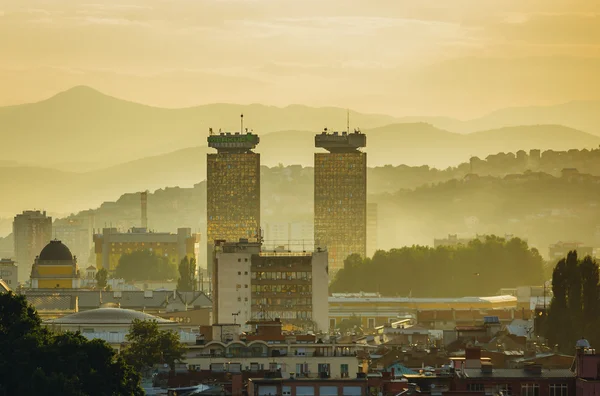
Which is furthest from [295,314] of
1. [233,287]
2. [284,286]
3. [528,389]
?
[528,389]

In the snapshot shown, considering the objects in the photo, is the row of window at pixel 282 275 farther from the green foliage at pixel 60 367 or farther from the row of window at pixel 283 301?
the green foliage at pixel 60 367

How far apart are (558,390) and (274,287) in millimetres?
65442

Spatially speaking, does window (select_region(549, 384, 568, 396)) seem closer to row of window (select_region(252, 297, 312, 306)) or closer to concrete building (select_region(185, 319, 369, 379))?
concrete building (select_region(185, 319, 369, 379))

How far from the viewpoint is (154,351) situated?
323ft

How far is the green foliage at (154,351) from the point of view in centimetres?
9356

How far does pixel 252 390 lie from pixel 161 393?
6.00m

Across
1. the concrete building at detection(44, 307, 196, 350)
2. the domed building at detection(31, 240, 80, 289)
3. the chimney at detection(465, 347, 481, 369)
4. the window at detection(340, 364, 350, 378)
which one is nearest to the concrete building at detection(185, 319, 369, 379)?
the window at detection(340, 364, 350, 378)

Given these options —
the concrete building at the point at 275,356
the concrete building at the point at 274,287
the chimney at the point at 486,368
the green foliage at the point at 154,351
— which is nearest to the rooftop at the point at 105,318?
the concrete building at the point at 274,287

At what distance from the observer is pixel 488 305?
629 ft

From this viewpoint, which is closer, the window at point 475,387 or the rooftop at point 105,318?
the window at point 475,387

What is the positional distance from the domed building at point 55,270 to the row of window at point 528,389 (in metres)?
109

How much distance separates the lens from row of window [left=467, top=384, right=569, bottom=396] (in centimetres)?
7306

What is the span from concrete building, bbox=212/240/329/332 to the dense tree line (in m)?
14.5

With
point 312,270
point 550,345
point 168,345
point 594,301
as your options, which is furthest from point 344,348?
point 312,270
